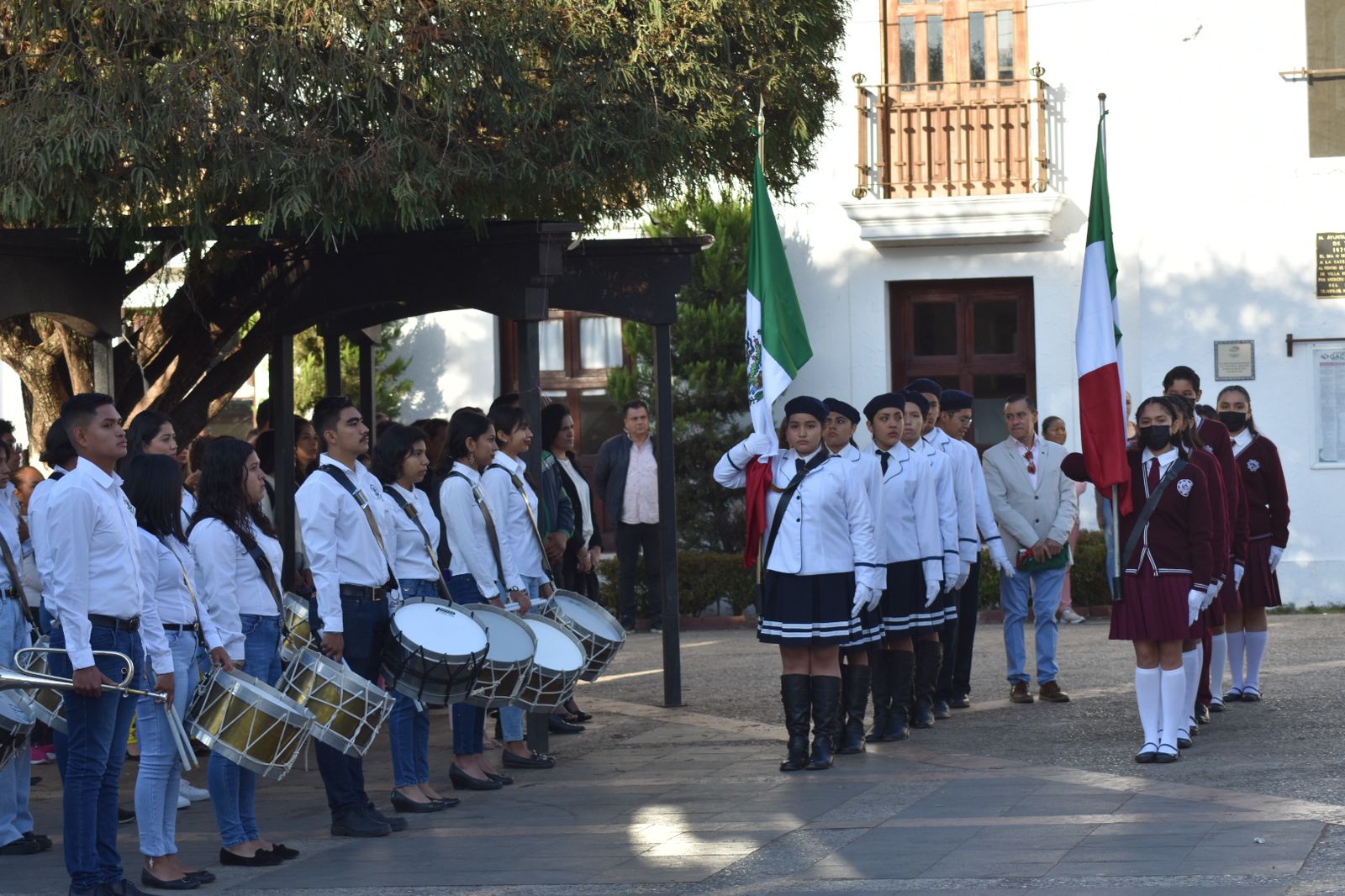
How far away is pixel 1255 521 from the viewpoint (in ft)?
38.0

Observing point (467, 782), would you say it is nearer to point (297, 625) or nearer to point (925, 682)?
point (297, 625)

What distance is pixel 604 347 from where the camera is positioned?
2108cm

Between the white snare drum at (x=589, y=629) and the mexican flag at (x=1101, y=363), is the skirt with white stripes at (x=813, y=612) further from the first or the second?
the mexican flag at (x=1101, y=363)

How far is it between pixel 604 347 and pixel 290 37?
11877mm

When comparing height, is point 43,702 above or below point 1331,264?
below

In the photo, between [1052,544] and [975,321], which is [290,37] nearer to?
[1052,544]

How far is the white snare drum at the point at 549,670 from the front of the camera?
342 inches

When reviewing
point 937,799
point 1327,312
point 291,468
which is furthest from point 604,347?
point 937,799

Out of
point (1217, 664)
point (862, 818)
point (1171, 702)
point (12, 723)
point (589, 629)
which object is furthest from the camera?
point (1217, 664)

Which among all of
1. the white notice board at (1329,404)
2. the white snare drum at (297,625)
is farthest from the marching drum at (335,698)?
the white notice board at (1329,404)

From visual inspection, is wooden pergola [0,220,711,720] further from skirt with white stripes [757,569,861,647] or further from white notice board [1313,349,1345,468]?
white notice board [1313,349,1345,468]

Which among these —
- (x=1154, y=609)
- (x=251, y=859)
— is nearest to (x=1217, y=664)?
(x=1154, y=609)

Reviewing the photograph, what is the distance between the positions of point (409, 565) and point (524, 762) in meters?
1.69

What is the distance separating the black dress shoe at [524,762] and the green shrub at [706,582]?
7.59 meters
